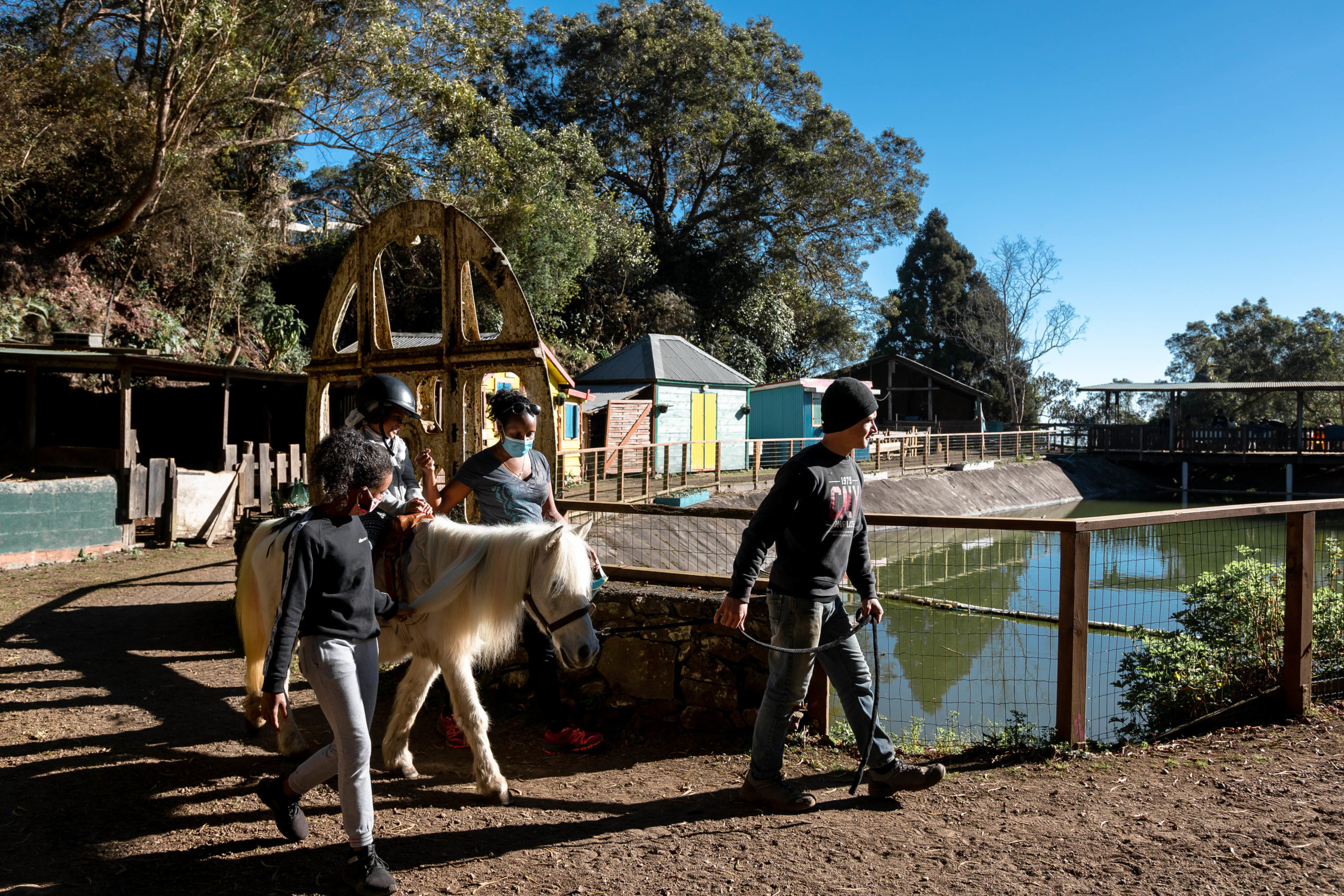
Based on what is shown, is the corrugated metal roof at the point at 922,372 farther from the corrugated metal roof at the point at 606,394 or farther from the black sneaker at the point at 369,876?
the black sneaker at the point at 369,876

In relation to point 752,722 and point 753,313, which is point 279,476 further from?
point 753,313

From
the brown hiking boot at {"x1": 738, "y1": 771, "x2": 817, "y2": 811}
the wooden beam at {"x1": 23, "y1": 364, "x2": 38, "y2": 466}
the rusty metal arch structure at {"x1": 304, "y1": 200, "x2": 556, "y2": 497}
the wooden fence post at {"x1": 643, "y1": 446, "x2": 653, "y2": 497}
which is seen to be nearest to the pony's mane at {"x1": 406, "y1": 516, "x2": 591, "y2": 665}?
the brown hiking boot at {"x1": 738, "y1": 771, "x2": 817, "y2": 811}

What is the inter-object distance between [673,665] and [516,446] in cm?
148

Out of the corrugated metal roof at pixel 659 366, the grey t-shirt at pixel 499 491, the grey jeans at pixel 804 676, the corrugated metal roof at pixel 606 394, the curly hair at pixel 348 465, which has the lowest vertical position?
the grey jeans at pixel 804 676

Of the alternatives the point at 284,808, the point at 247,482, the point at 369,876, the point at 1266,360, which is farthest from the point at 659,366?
the point at 1266,360

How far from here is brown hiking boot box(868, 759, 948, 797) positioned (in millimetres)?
3494

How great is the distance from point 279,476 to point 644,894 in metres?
12.6

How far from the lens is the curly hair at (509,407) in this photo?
3.93 meters

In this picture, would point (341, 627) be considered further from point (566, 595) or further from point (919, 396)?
point (919, 396)

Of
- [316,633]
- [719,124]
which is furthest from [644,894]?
[719,124]

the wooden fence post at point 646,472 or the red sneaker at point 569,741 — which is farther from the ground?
the wooden fence post at point 646,472

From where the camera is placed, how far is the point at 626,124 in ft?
121

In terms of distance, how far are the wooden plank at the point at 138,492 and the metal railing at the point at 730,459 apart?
18.3ft

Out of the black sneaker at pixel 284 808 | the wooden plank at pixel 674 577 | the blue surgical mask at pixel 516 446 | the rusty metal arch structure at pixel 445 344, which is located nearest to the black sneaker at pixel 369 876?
the black sneaker at pixel 284 808
